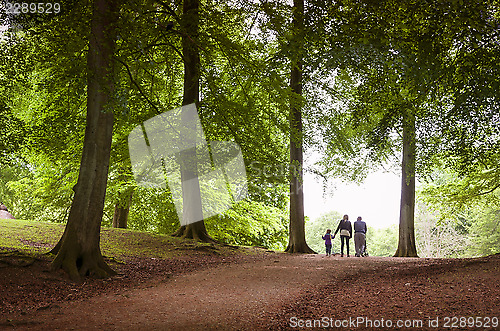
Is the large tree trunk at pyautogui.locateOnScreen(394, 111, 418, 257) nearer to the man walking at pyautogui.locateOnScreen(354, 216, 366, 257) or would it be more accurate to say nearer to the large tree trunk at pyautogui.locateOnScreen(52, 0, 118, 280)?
the man walking at pyautogui.locateOnScreen(354, 216, 366, 257)

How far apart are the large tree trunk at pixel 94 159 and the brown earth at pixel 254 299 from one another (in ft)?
1.93

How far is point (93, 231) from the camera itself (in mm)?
9242

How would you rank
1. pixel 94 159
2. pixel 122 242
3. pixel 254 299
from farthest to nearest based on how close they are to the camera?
1. pixel 122 242
2. pixel 94 159
3. pixel 254 299

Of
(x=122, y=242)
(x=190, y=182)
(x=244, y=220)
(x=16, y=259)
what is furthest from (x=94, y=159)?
(x=244, y=220)

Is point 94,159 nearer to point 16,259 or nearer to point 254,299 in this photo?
point 16,259

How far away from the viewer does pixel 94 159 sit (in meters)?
9.20

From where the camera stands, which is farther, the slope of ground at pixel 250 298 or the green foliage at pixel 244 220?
the green foliage at pixel 244 220

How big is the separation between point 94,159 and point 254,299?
483 centimetres

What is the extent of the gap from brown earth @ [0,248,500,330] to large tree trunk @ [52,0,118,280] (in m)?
0.59

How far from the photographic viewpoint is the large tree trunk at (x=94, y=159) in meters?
8.86

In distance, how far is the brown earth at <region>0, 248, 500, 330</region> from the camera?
518 centimetres

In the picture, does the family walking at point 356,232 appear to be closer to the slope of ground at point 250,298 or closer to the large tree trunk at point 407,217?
the large tree trunk at point 407,217

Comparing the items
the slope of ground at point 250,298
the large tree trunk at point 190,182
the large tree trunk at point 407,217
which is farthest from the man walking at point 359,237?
the large tree trunk at point 190,182

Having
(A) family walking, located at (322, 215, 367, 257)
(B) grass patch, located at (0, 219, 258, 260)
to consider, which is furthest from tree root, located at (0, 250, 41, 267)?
(A) family walking, located at (322, 215, 367, 257)
